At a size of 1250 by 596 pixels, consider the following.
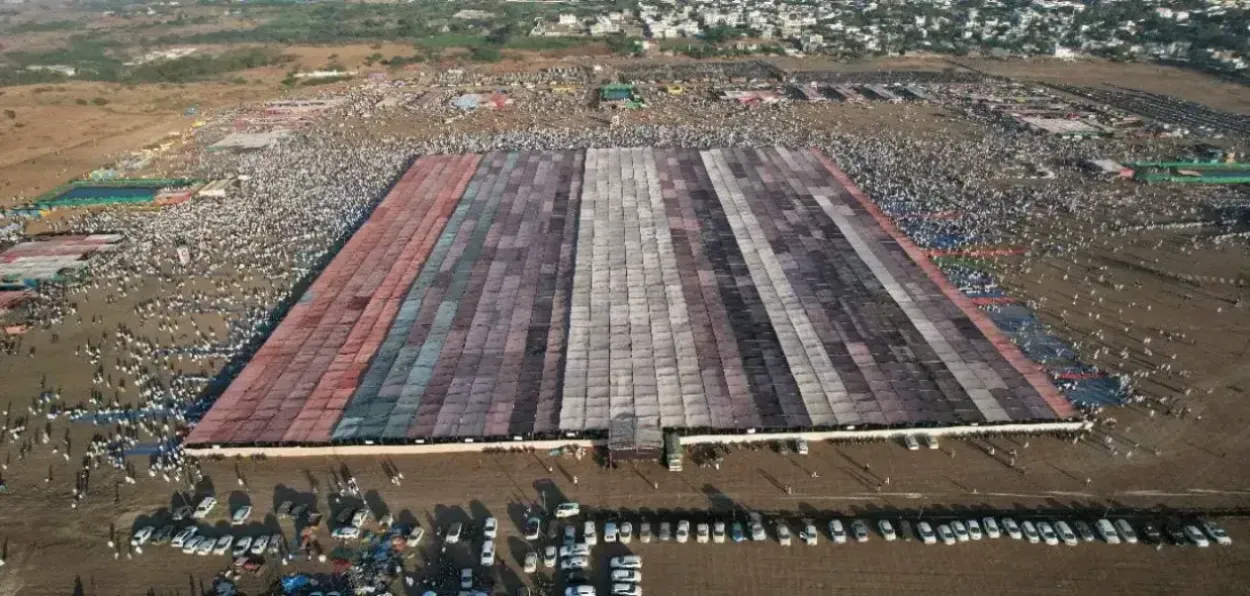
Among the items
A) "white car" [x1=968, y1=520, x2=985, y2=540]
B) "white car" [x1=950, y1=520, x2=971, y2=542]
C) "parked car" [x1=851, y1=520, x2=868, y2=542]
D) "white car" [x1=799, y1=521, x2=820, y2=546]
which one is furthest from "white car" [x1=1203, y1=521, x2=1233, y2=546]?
"white car" [x1=799, y1=521, x2=820, y2=546]

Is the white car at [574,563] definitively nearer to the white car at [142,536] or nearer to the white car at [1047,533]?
the white car at [142,536]

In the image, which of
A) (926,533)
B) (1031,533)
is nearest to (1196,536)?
(1031,533)

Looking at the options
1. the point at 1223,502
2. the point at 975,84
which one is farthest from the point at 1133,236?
the point at 975,84

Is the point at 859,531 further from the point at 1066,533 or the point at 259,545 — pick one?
the point at 259,545

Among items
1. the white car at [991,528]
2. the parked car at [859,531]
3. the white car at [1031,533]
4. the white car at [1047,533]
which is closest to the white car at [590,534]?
the parked car at [859,531]

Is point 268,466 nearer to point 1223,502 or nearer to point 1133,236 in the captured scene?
point 1223,502

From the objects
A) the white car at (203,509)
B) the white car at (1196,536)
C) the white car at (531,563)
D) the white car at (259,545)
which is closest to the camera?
the white car at (531,563)

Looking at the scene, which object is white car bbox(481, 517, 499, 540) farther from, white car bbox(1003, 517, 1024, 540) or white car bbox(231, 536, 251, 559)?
white car bbox(1003, 517, 1024, 540)
